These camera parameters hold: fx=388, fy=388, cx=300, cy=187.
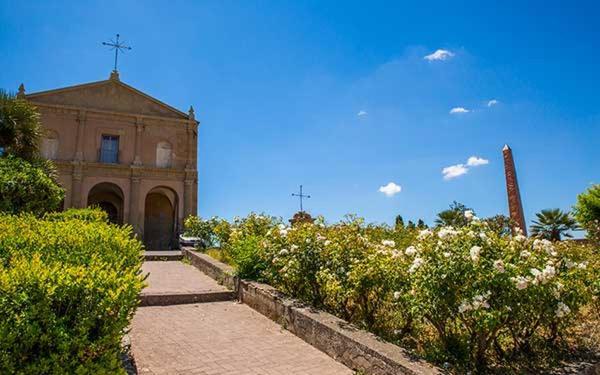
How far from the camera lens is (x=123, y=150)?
74.0ft

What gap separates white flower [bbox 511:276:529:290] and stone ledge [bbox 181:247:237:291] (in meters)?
5.52

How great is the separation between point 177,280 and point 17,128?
7599 millimetres

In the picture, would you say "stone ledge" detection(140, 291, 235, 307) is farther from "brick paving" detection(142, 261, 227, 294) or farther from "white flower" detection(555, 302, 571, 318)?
"white flower" detection(555, 302, 571, 318)

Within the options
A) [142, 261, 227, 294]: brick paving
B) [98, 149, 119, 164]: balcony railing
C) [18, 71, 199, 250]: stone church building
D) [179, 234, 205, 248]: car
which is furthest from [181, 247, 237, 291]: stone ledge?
[98, 149, 119, 164]: balcony railing

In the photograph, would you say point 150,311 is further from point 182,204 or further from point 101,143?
point 101,143

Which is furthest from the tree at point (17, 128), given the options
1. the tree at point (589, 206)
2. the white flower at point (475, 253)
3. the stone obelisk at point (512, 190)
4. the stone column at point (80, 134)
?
the tree at point (589, 206)

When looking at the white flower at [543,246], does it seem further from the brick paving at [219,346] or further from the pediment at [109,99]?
the pediment at [109,99]

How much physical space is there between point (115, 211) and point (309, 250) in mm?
23058

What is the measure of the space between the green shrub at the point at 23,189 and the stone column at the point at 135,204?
11424 mm

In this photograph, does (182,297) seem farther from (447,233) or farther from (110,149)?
(110,149)

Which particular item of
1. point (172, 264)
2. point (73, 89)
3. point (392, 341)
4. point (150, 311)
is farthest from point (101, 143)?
point (392, 341)

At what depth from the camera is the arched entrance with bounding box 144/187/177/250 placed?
80.5ft

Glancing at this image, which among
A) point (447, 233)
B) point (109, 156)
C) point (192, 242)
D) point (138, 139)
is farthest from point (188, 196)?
point (447, 233)

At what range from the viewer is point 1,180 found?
8.92 metres
